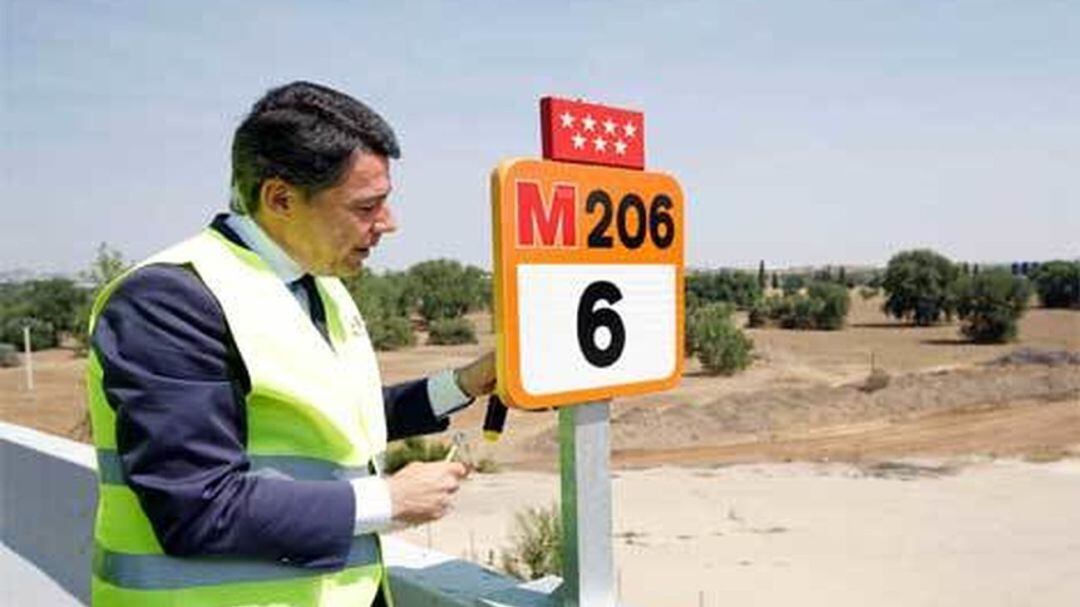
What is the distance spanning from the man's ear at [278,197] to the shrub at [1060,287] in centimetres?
6463

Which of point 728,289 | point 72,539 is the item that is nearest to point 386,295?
point 728,289

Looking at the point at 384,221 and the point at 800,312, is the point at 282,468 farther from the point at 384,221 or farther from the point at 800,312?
the point at 800,312

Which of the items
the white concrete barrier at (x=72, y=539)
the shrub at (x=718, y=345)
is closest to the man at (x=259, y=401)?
the white concrete barrier at (x=72, y=539)

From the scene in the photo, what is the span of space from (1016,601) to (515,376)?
8.95 metres

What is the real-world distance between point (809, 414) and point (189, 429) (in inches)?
950

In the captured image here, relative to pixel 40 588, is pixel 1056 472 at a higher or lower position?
lower

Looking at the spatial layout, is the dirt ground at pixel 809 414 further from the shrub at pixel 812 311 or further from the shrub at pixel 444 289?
the shrub at pixel 444 289

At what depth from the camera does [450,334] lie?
48.6 meters

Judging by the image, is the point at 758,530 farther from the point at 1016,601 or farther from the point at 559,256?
the point at 559,256

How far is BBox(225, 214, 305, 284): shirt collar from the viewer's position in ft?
5.43

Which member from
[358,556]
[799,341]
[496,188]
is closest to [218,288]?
[358,556]

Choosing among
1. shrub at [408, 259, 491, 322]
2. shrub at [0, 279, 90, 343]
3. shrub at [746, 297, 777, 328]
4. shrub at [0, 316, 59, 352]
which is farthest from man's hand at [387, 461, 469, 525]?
shrub at [408, 259, 491, 322]

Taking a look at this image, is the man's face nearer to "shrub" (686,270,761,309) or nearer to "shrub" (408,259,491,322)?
"shrub" (408,259,491,322)

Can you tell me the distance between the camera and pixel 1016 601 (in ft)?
30.9
